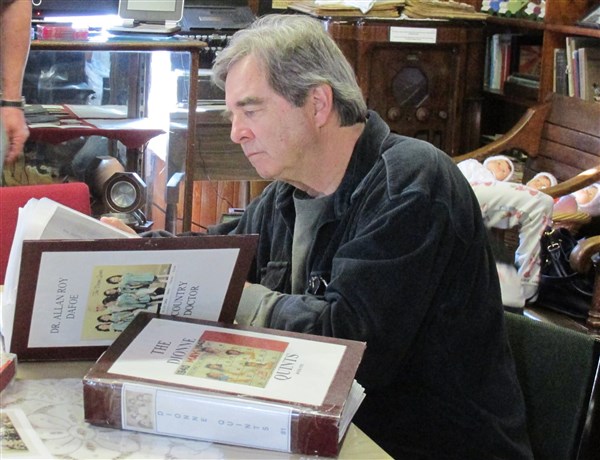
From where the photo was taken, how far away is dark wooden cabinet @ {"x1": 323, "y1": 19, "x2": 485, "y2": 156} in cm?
383

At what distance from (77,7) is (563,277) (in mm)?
2021

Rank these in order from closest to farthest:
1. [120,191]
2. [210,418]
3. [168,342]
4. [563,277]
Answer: [210,418] < [168,342] < [563,277] < [120,191]

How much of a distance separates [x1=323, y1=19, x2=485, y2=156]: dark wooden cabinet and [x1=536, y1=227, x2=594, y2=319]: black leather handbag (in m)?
1.17

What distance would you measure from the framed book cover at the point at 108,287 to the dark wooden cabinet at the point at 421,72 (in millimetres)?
2603

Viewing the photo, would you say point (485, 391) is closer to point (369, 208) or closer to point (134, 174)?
point (369, 208)

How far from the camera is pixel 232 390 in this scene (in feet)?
3.70

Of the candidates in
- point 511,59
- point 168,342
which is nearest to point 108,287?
point 168,342

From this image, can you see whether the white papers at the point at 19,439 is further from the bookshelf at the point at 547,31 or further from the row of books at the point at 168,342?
the bookshelf at the point at 547,31

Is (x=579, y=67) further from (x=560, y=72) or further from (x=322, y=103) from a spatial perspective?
(x=322, y=103)

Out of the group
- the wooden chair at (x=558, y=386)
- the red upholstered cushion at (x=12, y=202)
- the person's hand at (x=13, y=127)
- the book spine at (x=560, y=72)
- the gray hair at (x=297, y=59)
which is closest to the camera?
the wooden chair at (x=558, y=386)

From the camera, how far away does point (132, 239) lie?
4.14ft

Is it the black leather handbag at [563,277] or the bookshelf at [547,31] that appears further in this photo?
the bookshelf at [547,31]

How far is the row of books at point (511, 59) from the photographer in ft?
13.4

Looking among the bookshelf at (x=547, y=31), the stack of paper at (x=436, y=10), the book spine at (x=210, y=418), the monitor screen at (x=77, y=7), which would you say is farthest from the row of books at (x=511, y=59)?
the book spine at (x=210, y=418)
